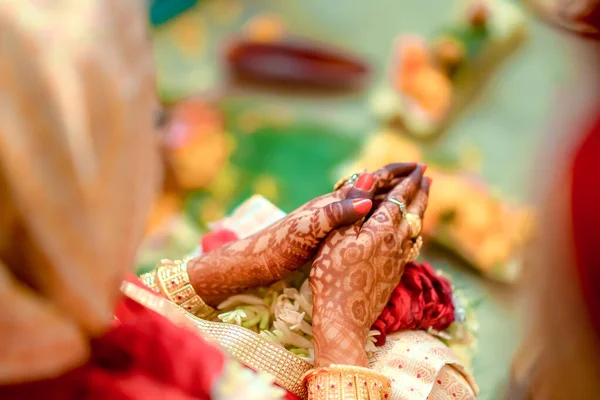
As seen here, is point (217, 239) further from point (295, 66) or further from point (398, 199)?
point (295, 66)

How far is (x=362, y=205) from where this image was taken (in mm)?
716

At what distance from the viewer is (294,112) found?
1870mm

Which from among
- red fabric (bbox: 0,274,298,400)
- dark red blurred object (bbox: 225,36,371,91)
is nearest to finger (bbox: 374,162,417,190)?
red fabric (bbox: 0,274,298,400)

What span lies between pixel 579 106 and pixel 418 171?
1.05m

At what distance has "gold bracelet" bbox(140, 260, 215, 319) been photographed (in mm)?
770

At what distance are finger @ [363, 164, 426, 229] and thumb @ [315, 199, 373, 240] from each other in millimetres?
19

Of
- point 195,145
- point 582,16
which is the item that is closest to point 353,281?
point 582,16

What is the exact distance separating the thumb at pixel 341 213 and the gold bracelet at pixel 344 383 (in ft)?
0.52

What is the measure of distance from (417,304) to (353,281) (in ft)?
0.38

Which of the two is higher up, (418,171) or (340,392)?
(418,171)

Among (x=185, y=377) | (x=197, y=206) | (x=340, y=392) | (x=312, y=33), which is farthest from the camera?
(x=312, y=33)

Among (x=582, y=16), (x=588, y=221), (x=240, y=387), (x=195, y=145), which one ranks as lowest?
(x=195, y=145)

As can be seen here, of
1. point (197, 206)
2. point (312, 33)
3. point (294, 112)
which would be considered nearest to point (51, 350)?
point (197, 206)

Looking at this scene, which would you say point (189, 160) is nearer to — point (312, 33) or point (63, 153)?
point (312, 33)
